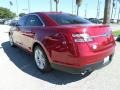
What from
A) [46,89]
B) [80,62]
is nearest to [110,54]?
[80,62]

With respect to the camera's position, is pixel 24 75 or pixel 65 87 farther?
pixel 24 75

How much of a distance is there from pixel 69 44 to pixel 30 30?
6.61 feet

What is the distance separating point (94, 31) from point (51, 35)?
3.18 ft

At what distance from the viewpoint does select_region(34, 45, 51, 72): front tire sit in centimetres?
499

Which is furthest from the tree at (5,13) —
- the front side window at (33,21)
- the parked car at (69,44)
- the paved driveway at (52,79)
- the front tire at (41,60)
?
the parked car at (69,44)

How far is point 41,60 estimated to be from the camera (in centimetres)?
525

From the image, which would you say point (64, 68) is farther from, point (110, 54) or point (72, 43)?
point (110, 54)

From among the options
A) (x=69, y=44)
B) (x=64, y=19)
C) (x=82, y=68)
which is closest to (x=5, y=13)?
(x=64, y=19)

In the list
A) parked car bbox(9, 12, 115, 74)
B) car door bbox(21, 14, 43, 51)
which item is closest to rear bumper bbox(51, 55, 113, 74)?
parked car bbox(9, 12, 115, 74)

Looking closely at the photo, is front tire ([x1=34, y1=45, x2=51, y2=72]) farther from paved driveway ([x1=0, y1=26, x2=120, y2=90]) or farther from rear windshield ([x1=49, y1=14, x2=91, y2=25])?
rear windshield ([x1=49, y1=14, x2=91, y2=25])

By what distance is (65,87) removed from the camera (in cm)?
434

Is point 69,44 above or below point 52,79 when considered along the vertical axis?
above

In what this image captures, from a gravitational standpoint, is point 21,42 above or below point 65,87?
above

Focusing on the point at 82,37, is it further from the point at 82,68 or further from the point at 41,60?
the point at 41,60
